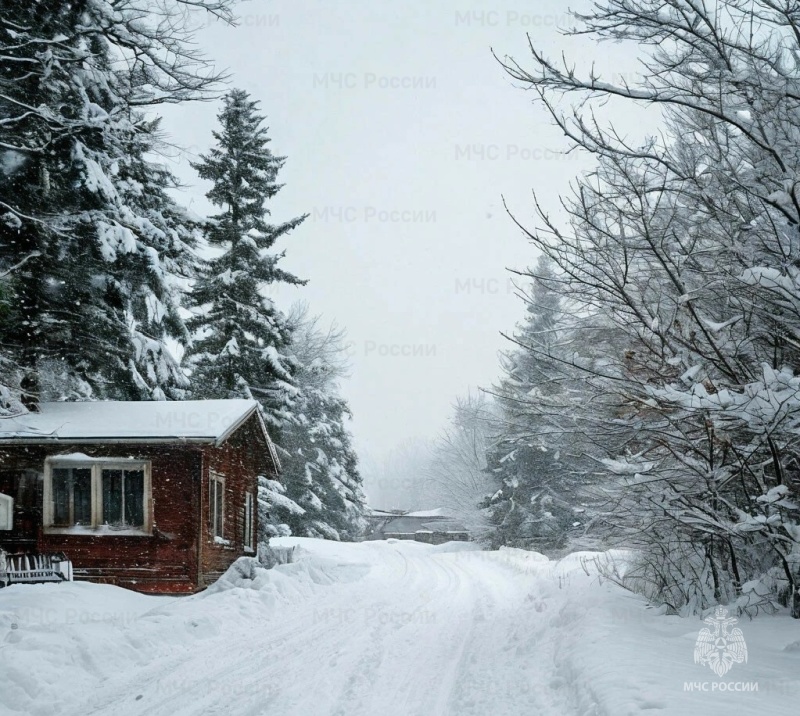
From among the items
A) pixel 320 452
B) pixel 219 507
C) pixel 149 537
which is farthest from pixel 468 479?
pixel 149 537

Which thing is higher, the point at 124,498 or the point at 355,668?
the point at 124,498

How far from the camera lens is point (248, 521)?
20281 mm

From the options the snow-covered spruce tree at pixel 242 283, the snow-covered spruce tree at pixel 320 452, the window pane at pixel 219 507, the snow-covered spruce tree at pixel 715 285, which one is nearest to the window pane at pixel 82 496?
the window pane at pixel 219 507

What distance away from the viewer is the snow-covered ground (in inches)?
234

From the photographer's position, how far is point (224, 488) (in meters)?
17.2

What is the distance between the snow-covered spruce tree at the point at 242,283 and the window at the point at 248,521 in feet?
14.7

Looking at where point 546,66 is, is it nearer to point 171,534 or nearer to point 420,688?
point 420,688

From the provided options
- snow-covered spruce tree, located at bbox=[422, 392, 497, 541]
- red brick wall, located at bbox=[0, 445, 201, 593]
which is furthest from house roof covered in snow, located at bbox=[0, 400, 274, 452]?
snow-covered spruce tree, located at bbox=[422, 392, 497, 541]

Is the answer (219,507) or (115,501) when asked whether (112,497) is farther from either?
(219,507)

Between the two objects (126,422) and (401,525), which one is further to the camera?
(401,525)

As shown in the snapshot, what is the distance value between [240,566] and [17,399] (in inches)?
224

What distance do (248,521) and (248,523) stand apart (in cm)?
6

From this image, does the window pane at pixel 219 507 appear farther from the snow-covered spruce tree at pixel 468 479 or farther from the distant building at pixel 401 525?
the distant building at pixel 401 525

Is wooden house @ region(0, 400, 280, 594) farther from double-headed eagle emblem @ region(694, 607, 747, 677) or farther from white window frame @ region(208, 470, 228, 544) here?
double-headed eagle emblem @ region(694, 607, 747, 677)
